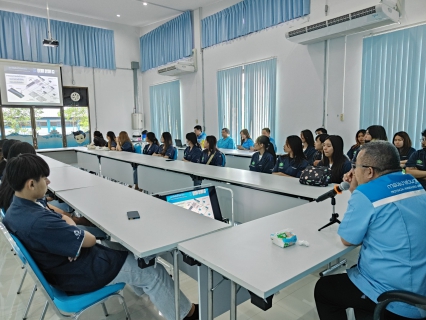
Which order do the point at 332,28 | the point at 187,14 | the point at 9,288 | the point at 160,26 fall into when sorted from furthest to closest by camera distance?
the point at 160,26
the point at 187,14
the point at 332,28
the point at 9,288

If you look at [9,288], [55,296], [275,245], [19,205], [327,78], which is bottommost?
[9,288]

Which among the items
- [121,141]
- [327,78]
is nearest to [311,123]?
[327,78]

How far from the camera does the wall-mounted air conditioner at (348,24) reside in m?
4.54

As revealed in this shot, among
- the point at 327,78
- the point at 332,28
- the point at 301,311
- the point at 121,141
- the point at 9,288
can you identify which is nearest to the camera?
the point at 301,311

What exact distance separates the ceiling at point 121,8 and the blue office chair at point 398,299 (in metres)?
8.83

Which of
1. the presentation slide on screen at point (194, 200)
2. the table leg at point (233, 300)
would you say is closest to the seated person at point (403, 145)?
the presentation slide on screen at point (194, 200)

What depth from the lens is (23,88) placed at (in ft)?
30.7

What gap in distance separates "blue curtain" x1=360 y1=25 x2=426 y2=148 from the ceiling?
198 inches

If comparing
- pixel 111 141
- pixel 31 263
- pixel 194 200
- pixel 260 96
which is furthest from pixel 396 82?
pixel 111 141

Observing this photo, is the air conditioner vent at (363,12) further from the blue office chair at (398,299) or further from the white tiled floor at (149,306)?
the blue office chair at (398,299)

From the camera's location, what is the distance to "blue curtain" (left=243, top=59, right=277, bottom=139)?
283 inches

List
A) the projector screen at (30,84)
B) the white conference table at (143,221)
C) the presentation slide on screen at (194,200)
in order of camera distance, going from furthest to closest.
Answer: the projector screen at (30,84), the presentation slide on screen at (194,200), the white conference table at (143,221)

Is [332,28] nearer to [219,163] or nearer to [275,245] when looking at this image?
[219,163]

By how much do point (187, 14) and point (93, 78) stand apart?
4.10 m
